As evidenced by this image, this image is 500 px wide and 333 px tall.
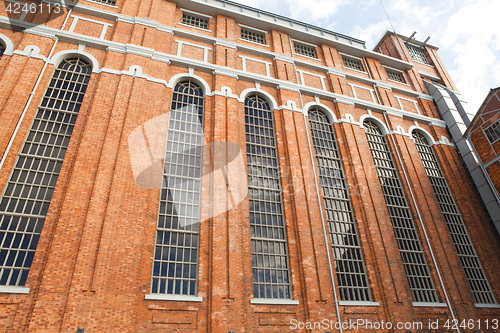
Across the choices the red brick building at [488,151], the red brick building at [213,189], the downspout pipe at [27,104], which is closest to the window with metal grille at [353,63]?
the red brick building at [213,189]

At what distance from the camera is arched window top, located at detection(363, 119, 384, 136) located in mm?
18141

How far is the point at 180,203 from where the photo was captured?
11.9 m

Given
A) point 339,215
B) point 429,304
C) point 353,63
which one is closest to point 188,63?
point 339,215

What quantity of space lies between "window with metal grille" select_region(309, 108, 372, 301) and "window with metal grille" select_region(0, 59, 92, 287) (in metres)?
11.1

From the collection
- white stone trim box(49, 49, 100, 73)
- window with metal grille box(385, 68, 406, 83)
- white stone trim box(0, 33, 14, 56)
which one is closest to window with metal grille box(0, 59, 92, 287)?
white stone trim box(49, 49, 100, 73)

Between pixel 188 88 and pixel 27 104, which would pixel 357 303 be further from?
pixel 27 104

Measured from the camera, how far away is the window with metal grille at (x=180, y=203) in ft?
34.9

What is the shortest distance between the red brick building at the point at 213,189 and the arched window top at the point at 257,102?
0.15 meters

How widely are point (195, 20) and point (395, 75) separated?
1488 centimetres

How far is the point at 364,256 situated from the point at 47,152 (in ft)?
44.3

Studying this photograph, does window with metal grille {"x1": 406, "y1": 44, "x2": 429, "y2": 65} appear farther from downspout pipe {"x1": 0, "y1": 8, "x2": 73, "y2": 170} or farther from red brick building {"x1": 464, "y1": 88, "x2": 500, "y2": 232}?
downspout pipe {"x1": 0, "y1": 8, "x2": 73, "y2": 170}

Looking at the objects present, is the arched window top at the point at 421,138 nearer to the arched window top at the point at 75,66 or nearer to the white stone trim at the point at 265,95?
the white stone trim at the point at 265,95

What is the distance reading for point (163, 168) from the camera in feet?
40.2

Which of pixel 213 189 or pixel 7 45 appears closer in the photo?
pixel 213 189
